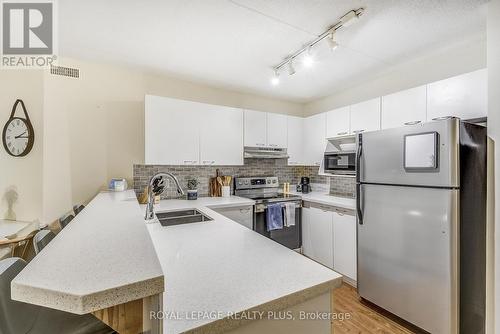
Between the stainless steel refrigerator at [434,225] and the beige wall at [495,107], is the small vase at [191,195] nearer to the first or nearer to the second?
the stainless steel refrigerator at [434,225]

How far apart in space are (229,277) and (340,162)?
246cm

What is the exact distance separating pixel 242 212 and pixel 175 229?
1.27 m

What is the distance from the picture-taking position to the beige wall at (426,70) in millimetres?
2084

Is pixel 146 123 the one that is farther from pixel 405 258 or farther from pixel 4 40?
pixel 405 258

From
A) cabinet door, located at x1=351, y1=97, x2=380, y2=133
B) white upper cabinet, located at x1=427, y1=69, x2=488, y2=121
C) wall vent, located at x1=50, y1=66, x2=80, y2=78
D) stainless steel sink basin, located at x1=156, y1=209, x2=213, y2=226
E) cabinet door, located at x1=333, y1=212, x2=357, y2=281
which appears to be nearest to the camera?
white upper cabinet, located at x1=427, y1=69, x2=488, y2=121

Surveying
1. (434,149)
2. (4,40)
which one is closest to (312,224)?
(434,149)

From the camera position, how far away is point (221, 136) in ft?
9.94

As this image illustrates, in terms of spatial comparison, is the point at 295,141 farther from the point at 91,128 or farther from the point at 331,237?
the point at 91,128

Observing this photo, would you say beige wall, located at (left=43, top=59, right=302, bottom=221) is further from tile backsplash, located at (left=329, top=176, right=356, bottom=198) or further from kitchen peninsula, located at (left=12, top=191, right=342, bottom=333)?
tile backsplash, located at (left=329, top=176, right=356, bottom=198)

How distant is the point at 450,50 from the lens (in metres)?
2.22

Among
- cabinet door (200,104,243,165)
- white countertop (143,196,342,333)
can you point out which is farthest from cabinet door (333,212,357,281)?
white countertop (143,196,342,333)

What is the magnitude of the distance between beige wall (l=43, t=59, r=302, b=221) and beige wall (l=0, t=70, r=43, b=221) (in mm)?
66

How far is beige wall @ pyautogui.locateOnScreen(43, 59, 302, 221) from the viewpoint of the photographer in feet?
7.90

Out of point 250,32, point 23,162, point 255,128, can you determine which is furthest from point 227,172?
point 23,162
